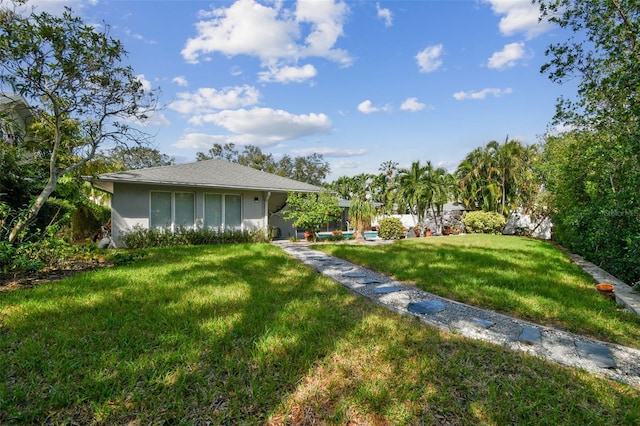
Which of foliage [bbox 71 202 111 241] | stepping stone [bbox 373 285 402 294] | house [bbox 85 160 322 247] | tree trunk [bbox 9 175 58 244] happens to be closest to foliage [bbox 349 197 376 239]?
house [bbox 85 160 322 247]

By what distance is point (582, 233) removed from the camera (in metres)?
8.95

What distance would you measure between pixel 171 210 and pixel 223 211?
6.37 ft

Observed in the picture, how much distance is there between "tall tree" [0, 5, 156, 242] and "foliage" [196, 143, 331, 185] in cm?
3229

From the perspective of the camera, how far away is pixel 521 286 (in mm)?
5422

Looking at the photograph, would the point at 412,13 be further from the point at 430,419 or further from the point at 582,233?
the point at 430,419

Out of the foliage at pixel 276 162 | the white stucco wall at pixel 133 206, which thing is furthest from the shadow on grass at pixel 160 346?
the foliage at pixel 276 162

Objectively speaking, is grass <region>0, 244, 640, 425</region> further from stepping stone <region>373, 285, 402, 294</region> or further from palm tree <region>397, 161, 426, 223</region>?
palm tree <region>397, 161, 426, 223</region>

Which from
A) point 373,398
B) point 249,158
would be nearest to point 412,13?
point 373,398

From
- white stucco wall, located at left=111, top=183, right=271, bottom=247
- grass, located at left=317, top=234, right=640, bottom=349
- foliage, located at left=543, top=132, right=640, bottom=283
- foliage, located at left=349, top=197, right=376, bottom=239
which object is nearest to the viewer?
grass, located at left=317, top=234, right=640, bottom=349

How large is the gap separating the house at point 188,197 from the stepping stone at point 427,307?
9.07 meters

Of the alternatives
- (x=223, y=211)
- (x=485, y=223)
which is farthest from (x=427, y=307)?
(x=485, y=223)

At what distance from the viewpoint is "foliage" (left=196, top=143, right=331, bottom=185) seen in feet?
142

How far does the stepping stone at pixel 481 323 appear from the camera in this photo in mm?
3686

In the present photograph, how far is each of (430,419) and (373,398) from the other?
1.34 ft
